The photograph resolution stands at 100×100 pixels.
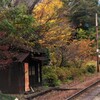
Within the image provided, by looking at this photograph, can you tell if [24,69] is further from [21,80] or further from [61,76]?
[61,76]

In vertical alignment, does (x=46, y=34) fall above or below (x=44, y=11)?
below

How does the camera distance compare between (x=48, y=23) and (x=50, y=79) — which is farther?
(x=50, y=79)

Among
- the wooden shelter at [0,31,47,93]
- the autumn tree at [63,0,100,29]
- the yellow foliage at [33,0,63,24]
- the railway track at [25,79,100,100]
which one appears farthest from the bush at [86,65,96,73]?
the autumn tree at [63,0,100,29]

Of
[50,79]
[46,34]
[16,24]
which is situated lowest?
[50,79]

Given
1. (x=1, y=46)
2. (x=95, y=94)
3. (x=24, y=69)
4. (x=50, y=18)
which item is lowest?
(x=95, y=94)

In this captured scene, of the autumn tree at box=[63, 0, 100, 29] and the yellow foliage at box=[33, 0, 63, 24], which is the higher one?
the autumn tree at box=[63, 0, 100, 29]

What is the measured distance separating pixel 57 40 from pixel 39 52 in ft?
23.1

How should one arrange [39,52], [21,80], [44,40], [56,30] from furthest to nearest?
[56,30], [44,40], [39,52], [21,80]

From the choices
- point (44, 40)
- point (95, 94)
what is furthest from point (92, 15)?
point (95, 94)

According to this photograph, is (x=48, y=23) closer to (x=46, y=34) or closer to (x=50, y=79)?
(x=46, y=34)

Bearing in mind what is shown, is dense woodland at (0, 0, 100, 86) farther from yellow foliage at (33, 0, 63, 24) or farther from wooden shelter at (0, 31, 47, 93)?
wooden shelter at (0, 31, 47, 93)

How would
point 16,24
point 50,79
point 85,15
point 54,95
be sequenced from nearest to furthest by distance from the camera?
point 16,24
point 54,95
point 50,79
point 85,15

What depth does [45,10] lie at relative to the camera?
1255 inches

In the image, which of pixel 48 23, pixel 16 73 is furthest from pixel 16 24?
pixel 48 23
